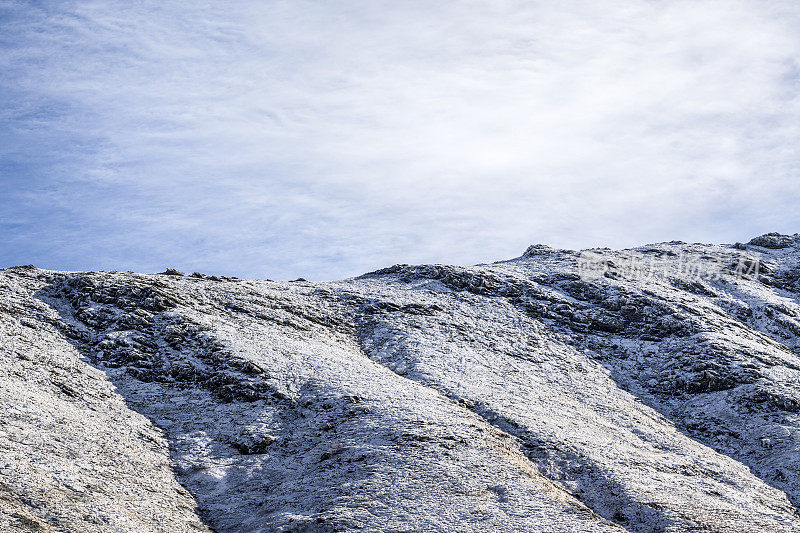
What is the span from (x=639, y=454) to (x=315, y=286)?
32.3m

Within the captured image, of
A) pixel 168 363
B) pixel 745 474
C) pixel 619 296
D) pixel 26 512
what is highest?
pixel 619 296

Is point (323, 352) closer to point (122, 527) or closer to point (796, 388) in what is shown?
point (122, 527)

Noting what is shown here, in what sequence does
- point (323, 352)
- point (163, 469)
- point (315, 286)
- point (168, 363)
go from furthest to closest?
point (315, 286), point (323, 352), point (168, 363), point (163, 469)

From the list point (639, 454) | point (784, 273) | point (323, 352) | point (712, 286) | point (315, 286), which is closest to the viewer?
point (639, 454)

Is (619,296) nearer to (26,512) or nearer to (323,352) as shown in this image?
(323,352)

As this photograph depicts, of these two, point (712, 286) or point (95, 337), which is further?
point (712, 286)

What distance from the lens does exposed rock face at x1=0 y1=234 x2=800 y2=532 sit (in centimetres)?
2405

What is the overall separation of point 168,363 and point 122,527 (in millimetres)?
16076

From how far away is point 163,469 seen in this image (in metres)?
26.6

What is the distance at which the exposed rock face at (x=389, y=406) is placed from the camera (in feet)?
78.9

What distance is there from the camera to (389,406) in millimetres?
31766

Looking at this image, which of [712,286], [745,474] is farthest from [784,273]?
[745,474]

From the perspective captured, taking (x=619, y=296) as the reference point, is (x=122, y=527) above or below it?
below

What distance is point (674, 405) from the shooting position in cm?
4284
